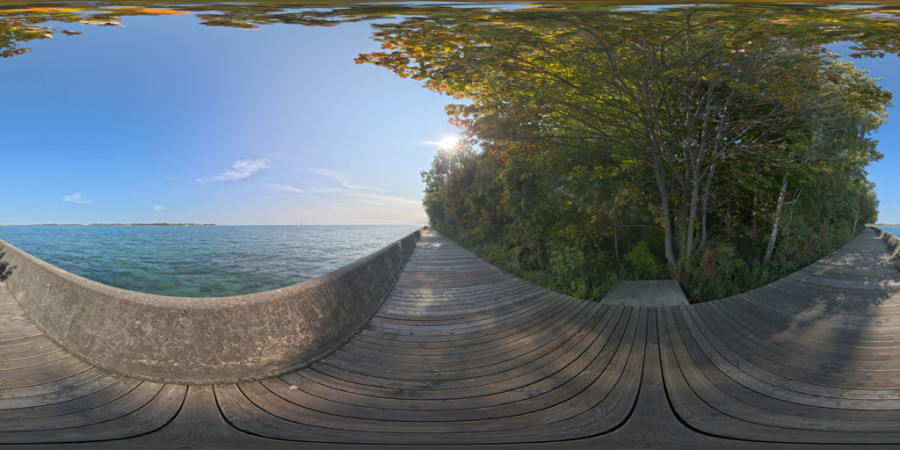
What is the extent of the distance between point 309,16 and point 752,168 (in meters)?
7.47

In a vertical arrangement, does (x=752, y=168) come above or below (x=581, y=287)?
above

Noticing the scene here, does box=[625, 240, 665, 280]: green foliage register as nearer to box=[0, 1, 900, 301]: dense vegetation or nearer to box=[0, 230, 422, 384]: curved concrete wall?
box=[0, 1, 900, 301]: dense vegetation

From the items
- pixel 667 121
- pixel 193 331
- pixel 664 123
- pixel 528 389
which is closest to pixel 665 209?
pixel 667 121

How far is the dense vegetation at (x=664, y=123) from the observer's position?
359 centimetres

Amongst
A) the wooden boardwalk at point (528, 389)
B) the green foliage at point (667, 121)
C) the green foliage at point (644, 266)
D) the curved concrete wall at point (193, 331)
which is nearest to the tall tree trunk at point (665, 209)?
the green foliage at point (667, 121)

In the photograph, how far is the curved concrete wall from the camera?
233cm

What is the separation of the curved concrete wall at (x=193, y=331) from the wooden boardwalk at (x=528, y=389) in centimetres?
11

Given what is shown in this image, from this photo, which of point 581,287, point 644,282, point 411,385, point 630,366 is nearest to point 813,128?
point 644,282

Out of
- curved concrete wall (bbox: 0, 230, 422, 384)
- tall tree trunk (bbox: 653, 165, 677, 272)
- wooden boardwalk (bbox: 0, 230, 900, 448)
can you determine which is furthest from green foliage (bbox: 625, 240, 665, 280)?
curved concrete wall (bbox: 0, 230, 422, 384)

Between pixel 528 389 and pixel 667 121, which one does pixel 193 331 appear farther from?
pixel 667 121

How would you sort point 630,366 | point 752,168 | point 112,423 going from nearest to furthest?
1. point 112,423
2. point 630,366
3. point 752,168

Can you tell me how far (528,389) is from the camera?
2.30 meters

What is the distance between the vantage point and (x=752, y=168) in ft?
19.3

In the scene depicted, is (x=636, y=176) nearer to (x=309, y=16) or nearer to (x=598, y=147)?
(x=598, y=147)
